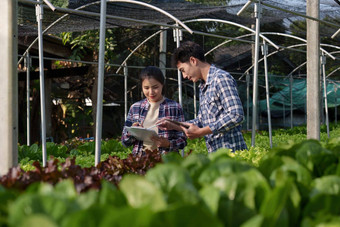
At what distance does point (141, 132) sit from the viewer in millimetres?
3891

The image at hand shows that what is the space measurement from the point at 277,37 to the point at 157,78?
1083 cm

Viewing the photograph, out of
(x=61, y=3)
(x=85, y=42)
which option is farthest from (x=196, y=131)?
(x=85, y=42)

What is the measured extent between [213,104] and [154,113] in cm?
56

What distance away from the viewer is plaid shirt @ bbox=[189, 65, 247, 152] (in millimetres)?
3725

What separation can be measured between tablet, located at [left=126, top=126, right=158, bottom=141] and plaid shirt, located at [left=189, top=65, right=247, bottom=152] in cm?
46

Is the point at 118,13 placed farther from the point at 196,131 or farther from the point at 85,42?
the point at 196,131

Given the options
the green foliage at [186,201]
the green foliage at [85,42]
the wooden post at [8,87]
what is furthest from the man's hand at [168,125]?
the green foliage at [85,42]

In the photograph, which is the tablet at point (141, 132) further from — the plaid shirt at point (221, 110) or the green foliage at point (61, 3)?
the green foliage at point (61, 3)

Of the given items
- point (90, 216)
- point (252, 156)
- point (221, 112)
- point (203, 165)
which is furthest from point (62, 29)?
point (90, 216)

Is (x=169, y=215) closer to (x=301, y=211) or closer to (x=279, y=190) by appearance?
(x=279, y=190)

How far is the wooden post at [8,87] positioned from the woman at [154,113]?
1.68 meters

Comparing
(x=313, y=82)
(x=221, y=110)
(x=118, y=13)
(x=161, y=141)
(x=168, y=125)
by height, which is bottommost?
(x=161, y=141)

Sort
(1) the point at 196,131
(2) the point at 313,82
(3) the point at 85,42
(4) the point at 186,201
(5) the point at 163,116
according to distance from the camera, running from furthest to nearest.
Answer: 1. (3) the point at 85,42
2. (2) the point at 313,82
3. (5) the point at 163,116
4. (1) the point at 196,131
5. (4) the point at 186,201

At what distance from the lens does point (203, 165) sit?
5.41 ft
